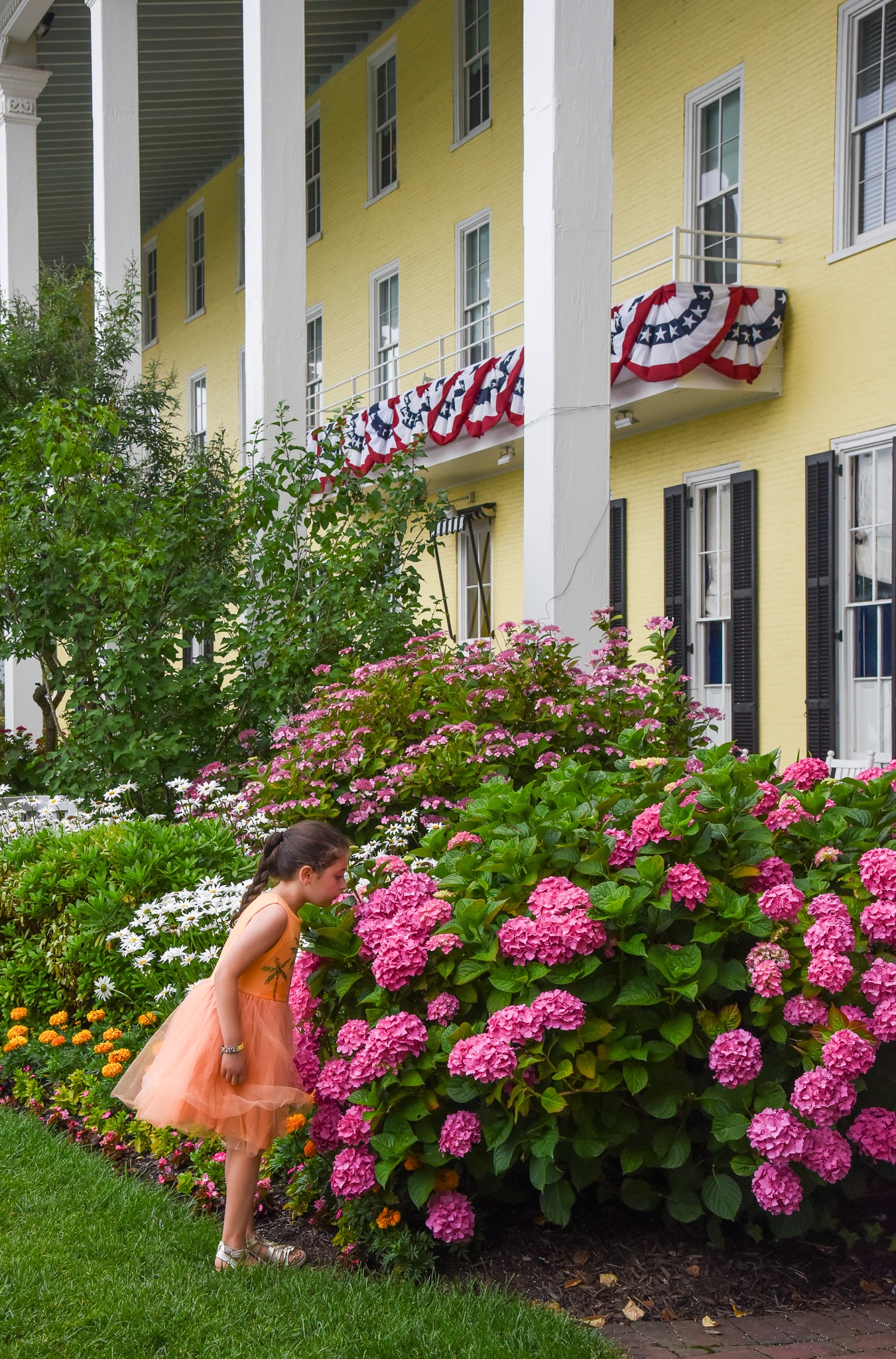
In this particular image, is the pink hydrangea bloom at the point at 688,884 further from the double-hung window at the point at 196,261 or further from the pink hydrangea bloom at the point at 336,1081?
the double-hung window at the point at 196,261

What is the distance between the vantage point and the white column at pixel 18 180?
14.3 m

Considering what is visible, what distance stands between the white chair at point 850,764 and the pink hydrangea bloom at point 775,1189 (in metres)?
6.51

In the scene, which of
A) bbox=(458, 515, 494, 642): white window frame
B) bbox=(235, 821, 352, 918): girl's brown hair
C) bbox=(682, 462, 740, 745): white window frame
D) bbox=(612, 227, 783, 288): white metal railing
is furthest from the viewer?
bbox=(458, 515, 494, 642): white window frame

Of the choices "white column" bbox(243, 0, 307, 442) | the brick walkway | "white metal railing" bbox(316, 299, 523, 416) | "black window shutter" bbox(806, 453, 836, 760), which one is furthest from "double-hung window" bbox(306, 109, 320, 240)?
the brick walkway

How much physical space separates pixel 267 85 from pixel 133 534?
3211 mm

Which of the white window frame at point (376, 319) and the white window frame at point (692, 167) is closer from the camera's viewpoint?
the white window frame at point (692, 167)

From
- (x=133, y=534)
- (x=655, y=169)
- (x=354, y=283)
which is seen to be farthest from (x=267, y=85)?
(x=354, y=283)

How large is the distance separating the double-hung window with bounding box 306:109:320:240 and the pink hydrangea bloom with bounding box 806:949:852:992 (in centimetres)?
1776

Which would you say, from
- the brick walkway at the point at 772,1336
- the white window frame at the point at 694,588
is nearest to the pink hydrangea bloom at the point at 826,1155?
the brick walkway at the point at 772,1336

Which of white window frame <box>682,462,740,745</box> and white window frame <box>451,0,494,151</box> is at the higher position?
white window frame <box>451,0,494,151</box>

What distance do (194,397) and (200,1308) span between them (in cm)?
2183

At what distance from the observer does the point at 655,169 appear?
12352 millimetres

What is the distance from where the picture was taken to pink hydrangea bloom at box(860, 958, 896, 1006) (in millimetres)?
3064

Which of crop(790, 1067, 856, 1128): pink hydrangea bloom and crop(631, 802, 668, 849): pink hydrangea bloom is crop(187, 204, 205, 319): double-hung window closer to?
crop(631, 802, 668, 849): pink hydrangea bloom
